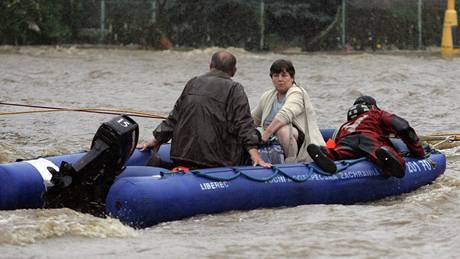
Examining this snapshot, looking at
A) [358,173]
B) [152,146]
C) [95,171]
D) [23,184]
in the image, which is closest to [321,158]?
[358,173]

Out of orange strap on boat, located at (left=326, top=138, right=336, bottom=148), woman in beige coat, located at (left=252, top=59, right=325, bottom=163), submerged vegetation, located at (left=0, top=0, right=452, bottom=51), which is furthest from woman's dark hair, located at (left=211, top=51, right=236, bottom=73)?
submerged vegetation, located at (left=0, top=0, right=452, bottom=51)

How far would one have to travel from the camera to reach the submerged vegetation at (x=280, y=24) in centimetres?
2514

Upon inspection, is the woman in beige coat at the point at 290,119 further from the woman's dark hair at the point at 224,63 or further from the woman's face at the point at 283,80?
the woman's dark hair at the point at 224,63

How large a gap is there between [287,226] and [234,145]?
53.3 inches

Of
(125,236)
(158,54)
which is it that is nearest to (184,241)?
(125,236)

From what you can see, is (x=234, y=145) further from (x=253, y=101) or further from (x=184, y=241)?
(x=253, y=101)

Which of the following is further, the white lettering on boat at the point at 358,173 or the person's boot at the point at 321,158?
the white lettering on boat at the point at 358,173

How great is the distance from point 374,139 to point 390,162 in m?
0.34

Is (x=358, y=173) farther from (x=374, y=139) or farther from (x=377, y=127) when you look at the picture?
(x=377, y=127)

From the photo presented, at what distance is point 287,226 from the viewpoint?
27.6 ft

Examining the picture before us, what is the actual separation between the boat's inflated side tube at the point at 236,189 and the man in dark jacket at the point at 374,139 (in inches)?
6.1

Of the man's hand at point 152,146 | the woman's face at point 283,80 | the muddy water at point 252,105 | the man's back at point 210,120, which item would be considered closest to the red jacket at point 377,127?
the muddy water at point 252,105

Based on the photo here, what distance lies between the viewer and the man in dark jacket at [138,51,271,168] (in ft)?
30.7

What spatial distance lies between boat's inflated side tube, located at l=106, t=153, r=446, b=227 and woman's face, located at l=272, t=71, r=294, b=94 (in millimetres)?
1015
